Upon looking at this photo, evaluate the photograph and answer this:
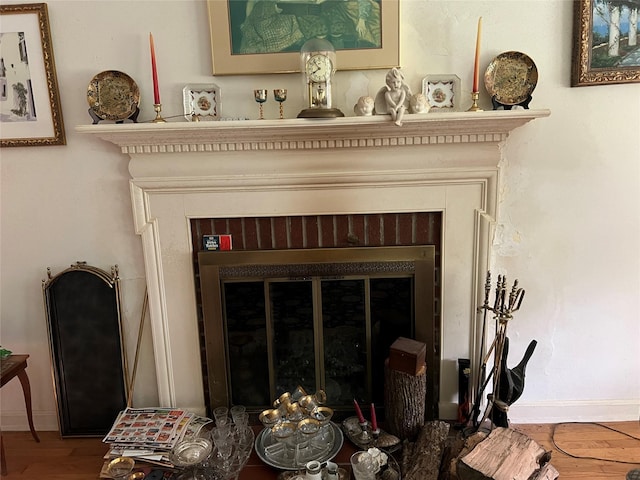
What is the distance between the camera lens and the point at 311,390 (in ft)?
7.13

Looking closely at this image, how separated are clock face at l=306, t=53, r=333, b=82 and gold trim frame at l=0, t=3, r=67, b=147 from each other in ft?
3.47

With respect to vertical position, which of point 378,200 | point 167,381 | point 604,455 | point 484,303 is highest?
point 378,200

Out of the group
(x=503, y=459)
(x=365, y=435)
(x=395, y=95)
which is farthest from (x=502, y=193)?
(x=365, y=435)

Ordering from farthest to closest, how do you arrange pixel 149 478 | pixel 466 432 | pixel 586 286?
pixel 586 286 → pixel 466 432 → pixel 149 478

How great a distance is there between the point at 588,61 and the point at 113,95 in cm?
189

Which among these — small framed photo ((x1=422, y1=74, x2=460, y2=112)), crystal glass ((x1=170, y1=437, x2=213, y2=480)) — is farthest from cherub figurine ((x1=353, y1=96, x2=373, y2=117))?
crystal glass ((x1=170, y1=437, x2=213, y2=480))

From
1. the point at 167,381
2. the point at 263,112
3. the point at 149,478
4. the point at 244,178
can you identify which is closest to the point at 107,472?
the point at 149,478

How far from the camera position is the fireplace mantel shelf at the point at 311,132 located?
1744 mm

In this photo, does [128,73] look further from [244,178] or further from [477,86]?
[477,86]

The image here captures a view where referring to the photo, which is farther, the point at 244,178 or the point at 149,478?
the point at 244,178

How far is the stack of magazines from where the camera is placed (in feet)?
6.17

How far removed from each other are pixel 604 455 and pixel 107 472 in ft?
6.55

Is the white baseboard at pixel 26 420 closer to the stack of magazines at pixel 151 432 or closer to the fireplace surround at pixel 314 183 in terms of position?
the stack of magazines at pixel 151 432

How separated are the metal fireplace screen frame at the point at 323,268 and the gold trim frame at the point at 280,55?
74 centimetres
